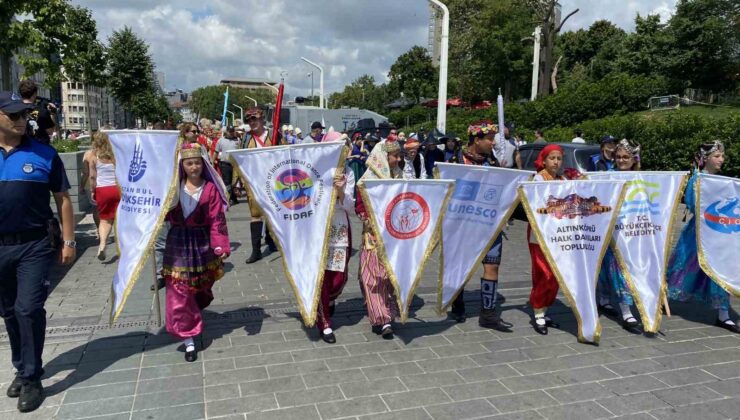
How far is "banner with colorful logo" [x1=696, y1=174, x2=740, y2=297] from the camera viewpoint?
17.1 ft

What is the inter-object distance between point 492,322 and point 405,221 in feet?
4.40

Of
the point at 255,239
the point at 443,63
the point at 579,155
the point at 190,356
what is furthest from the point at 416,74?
the point at 190,356

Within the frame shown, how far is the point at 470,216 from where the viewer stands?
5.04 m

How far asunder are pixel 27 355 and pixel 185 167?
5.47ft

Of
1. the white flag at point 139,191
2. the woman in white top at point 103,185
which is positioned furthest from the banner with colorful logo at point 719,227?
the woman in white top at point 103,185

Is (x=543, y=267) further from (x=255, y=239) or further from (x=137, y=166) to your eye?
(x=255, y=239)

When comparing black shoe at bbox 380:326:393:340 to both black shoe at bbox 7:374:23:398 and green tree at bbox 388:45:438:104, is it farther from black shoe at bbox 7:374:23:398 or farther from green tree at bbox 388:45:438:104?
green tree at bbox 388:45:438:104

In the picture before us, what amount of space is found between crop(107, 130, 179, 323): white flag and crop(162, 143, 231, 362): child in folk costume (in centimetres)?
11

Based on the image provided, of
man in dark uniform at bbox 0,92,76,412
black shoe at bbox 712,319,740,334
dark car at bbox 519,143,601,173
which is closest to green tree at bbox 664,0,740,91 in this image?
dark car at bbox 519,143,601,173

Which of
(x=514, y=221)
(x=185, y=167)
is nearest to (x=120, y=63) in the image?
Result: (x=514, y=221)

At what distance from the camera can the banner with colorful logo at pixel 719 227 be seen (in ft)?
17.1

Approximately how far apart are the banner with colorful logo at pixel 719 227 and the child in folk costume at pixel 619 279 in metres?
0.66

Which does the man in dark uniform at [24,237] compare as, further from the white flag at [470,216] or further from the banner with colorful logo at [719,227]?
the banner with colorful logo at [719,227]

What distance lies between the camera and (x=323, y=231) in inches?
187
